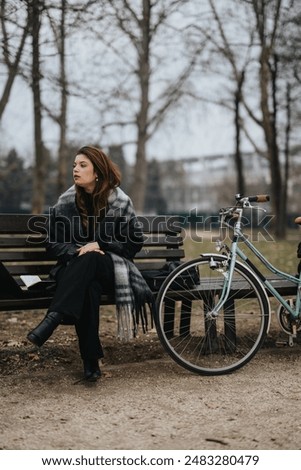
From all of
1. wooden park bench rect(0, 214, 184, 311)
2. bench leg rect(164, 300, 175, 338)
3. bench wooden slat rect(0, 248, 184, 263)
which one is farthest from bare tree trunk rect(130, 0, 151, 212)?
bench leg rect(164, 300, 175, 338)

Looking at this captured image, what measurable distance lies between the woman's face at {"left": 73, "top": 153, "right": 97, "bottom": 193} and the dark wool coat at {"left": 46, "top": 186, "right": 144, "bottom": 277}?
0.13 meters

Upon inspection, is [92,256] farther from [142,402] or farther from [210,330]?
[210,330]

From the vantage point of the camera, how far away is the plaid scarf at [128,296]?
4031mm

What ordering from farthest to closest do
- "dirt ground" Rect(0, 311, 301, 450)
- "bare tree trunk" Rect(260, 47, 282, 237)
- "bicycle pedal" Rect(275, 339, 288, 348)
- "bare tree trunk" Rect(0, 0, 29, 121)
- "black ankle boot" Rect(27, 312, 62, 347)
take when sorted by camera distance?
"bare tree trunk" Rect(260, 47, 282, 237), "bare tree trunk" Rect(0, 0, 29, 121), "bicycle pedal" Rect(275, 339, 288, 348), "black ankle boot" Rect(27, 312, 62, 347), "dirt ground" Rect(0, 311, 301, 450)

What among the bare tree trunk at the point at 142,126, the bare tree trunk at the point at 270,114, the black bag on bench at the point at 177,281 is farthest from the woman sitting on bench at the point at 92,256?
the bare tree trunk at the point at 270,114

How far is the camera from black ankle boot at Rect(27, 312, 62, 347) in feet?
12.3

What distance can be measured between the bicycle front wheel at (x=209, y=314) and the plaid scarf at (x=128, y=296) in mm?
126

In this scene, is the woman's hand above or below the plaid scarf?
above

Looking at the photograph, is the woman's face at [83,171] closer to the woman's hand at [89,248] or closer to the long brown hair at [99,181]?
the long brown hair at [99,181]

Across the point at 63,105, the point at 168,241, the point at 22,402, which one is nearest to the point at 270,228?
the point at 63,105

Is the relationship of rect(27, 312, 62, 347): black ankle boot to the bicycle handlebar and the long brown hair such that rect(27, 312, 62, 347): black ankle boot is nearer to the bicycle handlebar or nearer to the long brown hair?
the long brown hair

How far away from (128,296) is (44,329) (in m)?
0.60

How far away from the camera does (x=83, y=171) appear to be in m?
4.27
